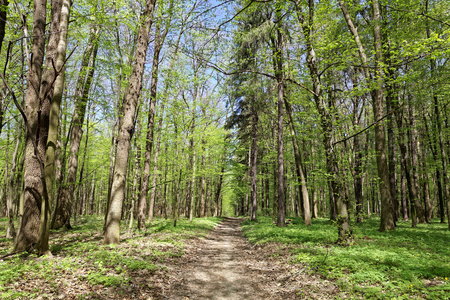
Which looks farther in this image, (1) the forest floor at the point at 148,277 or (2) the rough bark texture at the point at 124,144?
(2) the rough bark texture at the point at 124,144

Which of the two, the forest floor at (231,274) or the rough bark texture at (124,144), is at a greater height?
the rough bark texture at (124,144)

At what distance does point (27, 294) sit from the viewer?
147 inches

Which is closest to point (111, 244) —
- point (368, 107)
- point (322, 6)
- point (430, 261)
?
point (430, 261)

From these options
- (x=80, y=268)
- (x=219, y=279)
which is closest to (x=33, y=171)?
(x=80, y=268)

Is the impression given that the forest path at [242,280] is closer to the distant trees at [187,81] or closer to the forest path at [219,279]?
the forest path at [219,279]

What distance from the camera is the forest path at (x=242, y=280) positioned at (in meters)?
4.98

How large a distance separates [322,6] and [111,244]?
40.6 feet

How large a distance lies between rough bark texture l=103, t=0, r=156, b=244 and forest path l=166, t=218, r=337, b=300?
2.94 m

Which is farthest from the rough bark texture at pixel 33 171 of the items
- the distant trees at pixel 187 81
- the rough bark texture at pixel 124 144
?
the rough bark texture at pixel 124 144

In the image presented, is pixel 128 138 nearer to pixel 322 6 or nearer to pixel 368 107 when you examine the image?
pixel 322 6

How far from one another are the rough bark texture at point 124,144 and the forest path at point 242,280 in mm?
2943

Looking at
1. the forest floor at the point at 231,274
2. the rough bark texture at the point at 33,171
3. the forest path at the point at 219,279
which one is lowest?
the forest path at the point at 219,279

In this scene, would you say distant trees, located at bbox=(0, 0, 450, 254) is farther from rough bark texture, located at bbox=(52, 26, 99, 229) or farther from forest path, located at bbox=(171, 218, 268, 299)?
forest path, located at bbox=(171, 218, 268, 299)

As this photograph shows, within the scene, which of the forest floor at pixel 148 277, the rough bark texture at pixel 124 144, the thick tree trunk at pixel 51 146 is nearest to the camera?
the forest floor at pixel 148 277
